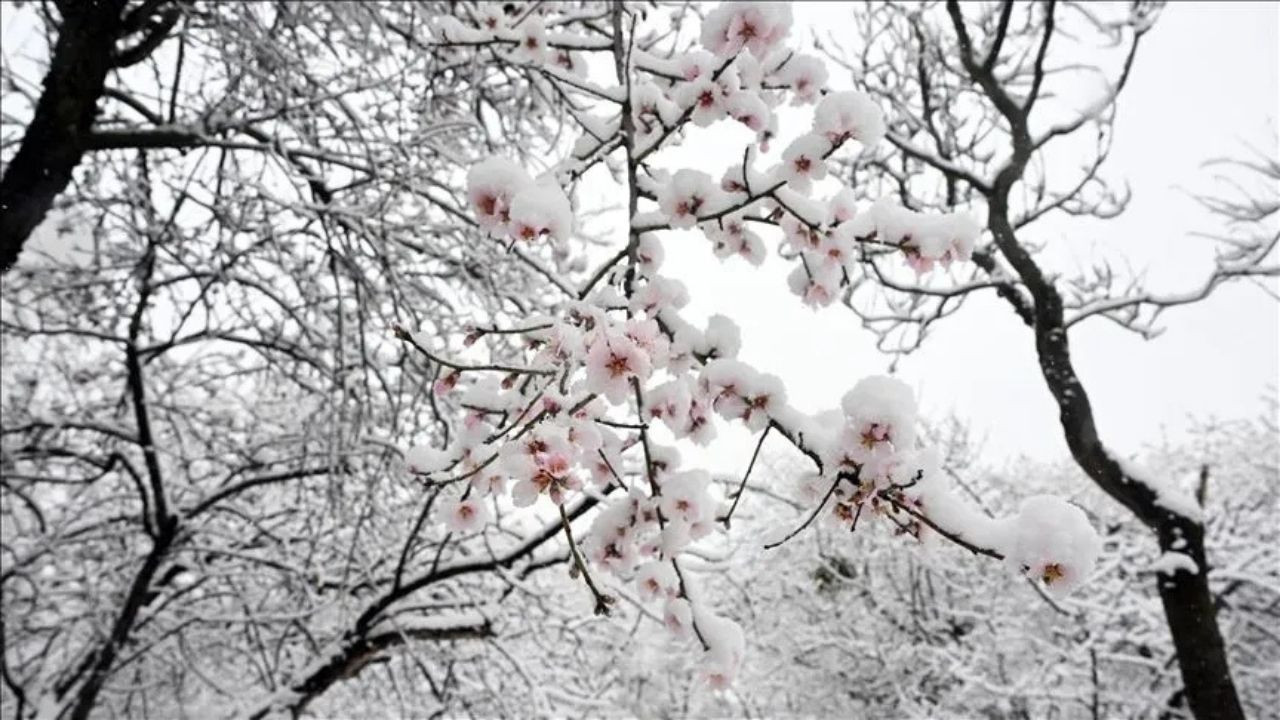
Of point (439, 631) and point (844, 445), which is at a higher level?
point (439, 631)

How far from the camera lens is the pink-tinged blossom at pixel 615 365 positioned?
3.51 feet

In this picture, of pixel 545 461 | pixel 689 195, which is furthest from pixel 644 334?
pixel 689 195

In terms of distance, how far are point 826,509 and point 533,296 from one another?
3.09 metres

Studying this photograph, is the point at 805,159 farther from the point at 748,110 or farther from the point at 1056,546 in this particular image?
the point at 1056,546

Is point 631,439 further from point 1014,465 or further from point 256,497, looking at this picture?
point 1014,465

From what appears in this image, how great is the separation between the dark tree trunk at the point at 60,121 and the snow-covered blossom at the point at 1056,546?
143 inches

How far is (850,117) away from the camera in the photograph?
1355mm

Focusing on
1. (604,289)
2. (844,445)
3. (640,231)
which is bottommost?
(844,445)

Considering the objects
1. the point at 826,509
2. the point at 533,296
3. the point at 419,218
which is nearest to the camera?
the point at 826,509

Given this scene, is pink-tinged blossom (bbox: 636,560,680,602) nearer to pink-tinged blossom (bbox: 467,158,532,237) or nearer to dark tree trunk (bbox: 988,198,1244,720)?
pink-tinged blossom (bbox: 467,158,532,237)

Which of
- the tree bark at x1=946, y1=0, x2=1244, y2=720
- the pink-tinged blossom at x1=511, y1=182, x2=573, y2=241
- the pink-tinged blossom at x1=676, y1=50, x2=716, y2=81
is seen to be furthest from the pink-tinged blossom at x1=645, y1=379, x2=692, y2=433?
the tree bark at x1=946, y1=0, x2=1244, y2=720

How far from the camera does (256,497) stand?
593 centimetres

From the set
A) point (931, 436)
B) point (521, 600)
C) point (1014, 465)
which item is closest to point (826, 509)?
point (521, 600)

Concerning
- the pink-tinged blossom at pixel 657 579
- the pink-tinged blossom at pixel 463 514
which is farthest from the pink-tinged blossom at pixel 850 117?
the pink-tinged blossom at pixel 463 514
